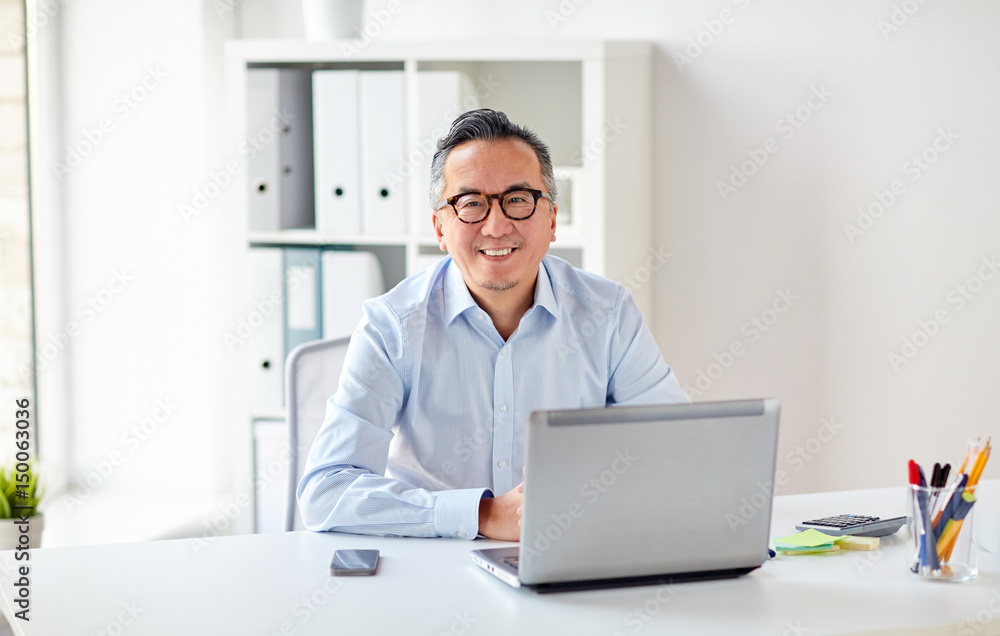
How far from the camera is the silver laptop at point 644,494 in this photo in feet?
3.49

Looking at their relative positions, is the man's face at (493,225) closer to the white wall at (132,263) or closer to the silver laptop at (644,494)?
the silver laptop at (644,494)

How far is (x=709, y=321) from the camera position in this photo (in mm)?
2811

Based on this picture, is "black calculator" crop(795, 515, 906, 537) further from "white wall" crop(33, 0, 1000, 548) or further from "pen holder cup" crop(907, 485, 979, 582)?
"white wall" crop(33, 0, 1000, 548)

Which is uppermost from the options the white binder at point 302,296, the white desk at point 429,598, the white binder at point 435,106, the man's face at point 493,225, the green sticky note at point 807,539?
the white binder at point 435,106

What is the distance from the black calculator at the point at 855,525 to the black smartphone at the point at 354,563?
623 millimetres

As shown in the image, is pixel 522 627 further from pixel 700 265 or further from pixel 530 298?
pixel 700 265

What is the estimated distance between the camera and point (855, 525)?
4.44 ft

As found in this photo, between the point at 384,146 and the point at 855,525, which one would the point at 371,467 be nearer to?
the point at 855,525

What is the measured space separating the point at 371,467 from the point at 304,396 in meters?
0.42

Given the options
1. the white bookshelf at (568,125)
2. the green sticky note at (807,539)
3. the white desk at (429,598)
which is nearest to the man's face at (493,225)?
the white desk at (429,598)

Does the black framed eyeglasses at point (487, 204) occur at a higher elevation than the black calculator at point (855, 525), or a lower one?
higher

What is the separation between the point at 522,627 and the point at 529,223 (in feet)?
2.78

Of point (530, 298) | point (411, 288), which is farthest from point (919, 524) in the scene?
point (411, 288)

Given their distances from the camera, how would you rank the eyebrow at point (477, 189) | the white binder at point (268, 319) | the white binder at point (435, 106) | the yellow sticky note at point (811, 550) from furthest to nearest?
the white binder at point (268, 319) → the white binder at point (435, 106) → the eyebrow at point (477, 189) → the yellow sticky note at point (811, 550)
